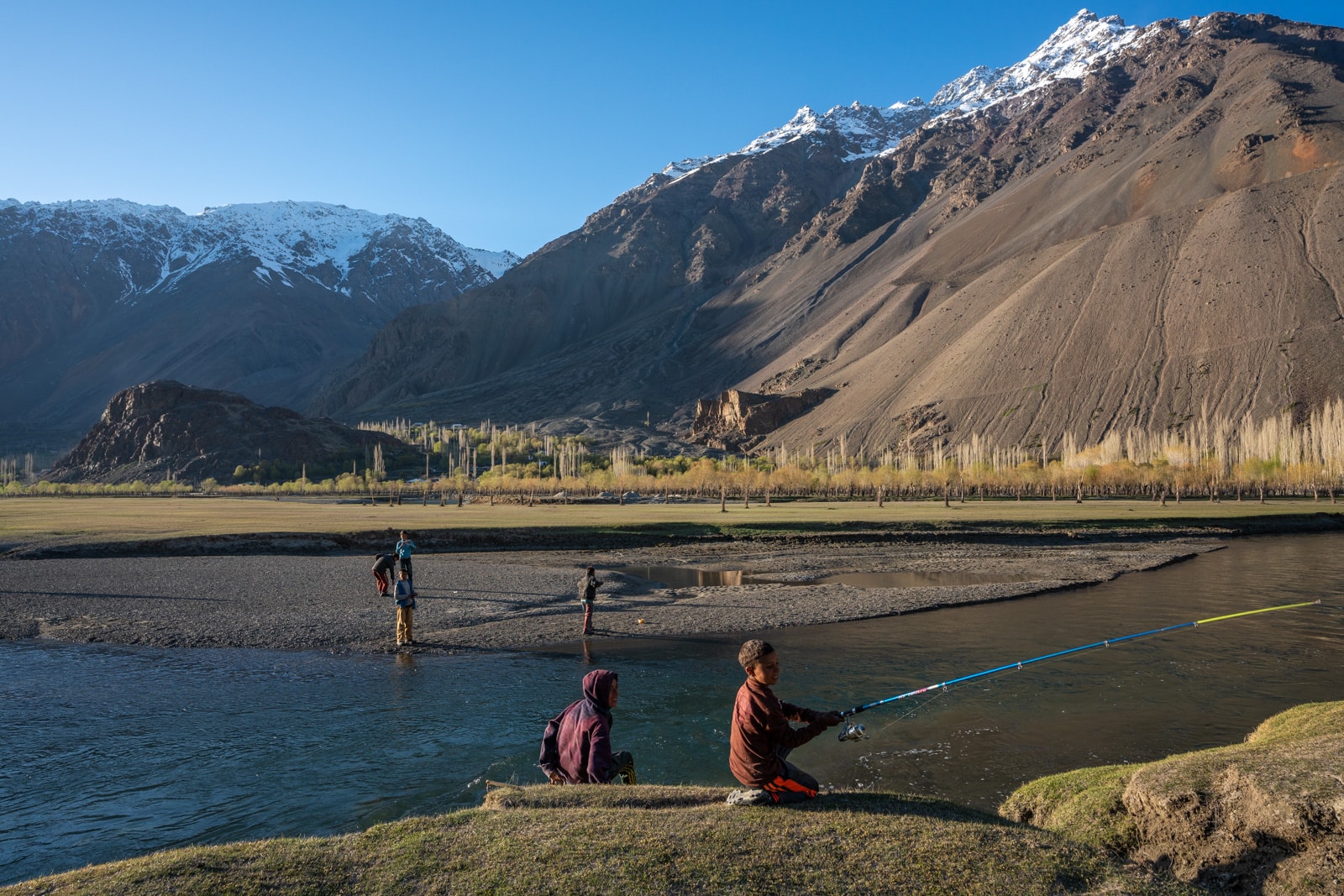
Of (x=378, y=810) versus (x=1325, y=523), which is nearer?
(x=378, y=810)

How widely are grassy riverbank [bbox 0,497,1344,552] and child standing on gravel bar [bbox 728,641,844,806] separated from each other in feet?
131

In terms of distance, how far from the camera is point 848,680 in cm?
1673

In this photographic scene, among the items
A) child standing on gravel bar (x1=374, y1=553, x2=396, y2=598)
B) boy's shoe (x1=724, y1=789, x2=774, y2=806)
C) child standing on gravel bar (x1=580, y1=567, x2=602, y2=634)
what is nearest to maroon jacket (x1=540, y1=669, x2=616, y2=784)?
boy's shoe (x1=724, y1=789, x2=774, y2=806)

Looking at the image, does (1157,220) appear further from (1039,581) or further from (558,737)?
(558,737)

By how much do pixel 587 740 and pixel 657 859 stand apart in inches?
98.3

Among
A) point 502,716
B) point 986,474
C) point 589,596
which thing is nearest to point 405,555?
point 589,596

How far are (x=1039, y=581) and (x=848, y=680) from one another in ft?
64.6

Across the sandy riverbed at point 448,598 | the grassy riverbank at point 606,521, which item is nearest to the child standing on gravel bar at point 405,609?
the sandy riverbed at point 448,598

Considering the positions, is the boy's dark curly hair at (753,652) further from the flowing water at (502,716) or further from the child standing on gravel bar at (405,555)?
the child standing on gravel bar at (405,555)

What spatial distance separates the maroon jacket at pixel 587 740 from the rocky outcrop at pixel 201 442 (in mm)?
133908

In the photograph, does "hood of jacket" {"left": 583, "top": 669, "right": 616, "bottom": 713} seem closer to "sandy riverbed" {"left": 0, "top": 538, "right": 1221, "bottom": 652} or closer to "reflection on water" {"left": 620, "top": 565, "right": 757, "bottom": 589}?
"sandy riverbed" {"left": 0, "top": 538, "right": 1221, "bottom": 652}

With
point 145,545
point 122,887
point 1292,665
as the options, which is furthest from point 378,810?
point 145,545

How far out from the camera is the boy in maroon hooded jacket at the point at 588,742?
27.5 ft

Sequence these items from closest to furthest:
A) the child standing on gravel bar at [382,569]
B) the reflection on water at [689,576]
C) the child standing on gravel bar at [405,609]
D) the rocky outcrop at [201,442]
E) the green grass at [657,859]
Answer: the green grass at [657,859]
the child standing on gravel bar at [405,609]
the child standing on gravel bar at [382,569]
the reflection on water at [689,576]
the rocky outcrop at [201,442]
